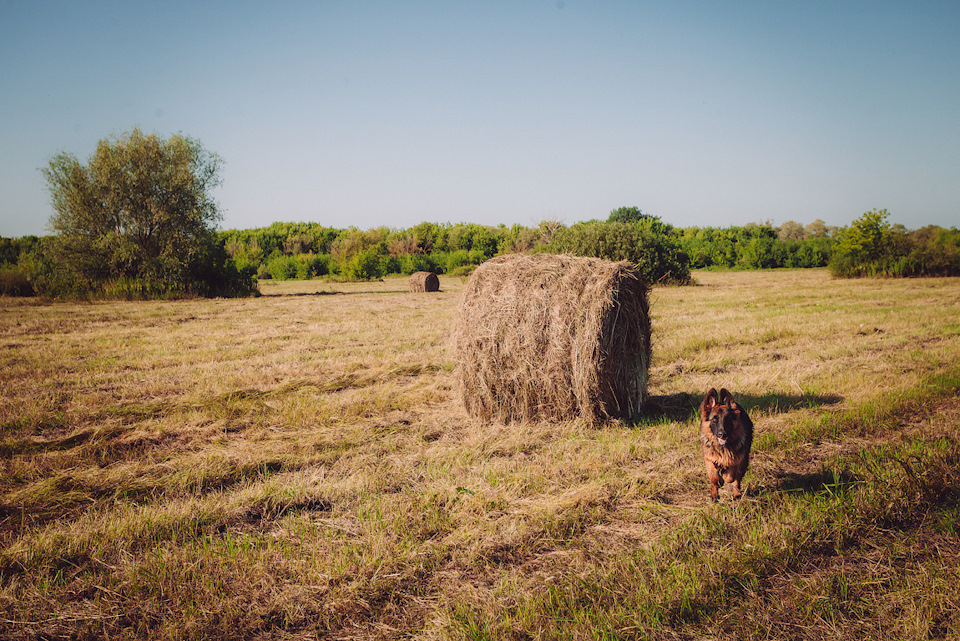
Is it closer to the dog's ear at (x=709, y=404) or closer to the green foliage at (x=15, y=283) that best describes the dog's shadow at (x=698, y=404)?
the dog's ear at (x=709, y=404)

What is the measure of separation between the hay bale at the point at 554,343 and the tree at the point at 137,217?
2323 cm

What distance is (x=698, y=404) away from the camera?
625 centimetres

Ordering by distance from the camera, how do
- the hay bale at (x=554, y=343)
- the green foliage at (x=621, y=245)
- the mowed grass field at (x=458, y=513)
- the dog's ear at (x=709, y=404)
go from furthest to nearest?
1. the green foliage at (x=621, y=245)
2. the hay bale at (x=554, y=343)
3. the dog's ear at (x=709, y=404)
4. the mowed grass field at (x=458, y=513)

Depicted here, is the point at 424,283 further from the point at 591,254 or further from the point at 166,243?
the point at 166,243

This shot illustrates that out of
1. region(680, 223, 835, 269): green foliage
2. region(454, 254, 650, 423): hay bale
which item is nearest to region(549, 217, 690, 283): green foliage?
region(454, 254, 650, 423): hay bale

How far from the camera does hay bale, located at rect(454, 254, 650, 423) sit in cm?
547

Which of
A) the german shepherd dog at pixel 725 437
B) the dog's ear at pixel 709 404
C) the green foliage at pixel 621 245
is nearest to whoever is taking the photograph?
A: the german shepherd dog at pixel 725 437

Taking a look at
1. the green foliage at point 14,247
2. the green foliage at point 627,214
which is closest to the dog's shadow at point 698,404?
the green foliage at point 14,247

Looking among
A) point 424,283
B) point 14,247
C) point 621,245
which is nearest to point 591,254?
point 621,245

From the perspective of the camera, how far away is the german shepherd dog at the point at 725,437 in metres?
3.43

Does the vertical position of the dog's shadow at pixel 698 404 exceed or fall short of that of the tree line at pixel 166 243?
it falls short

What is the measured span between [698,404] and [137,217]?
27.4 meters

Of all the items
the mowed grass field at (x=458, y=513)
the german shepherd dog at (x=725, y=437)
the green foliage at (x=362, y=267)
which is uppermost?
the green foliage at (x=362, y=267)

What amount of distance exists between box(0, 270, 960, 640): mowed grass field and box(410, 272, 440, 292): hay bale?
2060 centimetres
